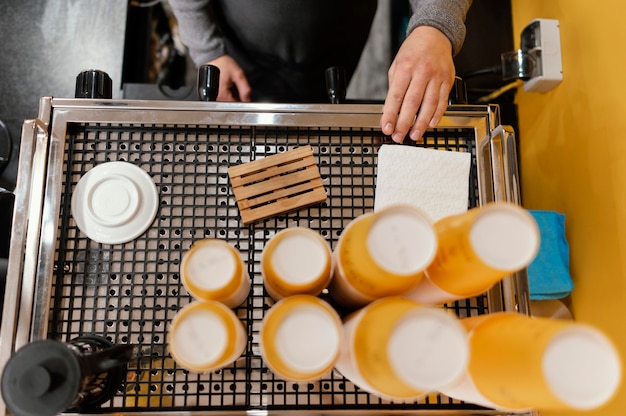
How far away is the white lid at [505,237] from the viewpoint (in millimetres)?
569

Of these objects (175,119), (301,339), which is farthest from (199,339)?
(175,119)

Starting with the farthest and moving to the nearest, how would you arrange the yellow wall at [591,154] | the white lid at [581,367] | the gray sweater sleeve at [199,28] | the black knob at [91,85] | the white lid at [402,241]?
the gray sweater sleeve at [199,28], the yellow wall at [591,154], the black knob at [91,85], the white lid at [402,241], the white lid at [581,367]

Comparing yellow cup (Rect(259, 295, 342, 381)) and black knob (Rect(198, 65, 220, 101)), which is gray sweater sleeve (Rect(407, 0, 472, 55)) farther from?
yellow cup (Rect(259, 295, 342, 381))

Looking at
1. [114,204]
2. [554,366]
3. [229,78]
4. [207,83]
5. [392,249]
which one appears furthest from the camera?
[229,78]

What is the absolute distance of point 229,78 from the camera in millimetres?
1338

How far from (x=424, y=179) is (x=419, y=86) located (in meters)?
0.20

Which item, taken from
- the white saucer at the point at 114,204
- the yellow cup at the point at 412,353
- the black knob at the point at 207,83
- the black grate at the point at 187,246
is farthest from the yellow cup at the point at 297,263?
the black knob at the point at 207,83

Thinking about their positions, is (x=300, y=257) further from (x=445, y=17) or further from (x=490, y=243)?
(x=445, y=17)

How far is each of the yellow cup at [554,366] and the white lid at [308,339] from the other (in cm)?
19

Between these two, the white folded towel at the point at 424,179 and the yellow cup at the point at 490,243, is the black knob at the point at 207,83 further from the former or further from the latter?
the yellow cup at the point at 490,243

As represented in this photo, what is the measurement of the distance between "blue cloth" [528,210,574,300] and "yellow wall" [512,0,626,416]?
68 millimetres

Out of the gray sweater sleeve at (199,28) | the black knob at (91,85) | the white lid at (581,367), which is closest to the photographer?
the white lid at (581,367)

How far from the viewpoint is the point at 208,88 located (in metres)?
1.02

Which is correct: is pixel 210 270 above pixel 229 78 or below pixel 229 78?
below
